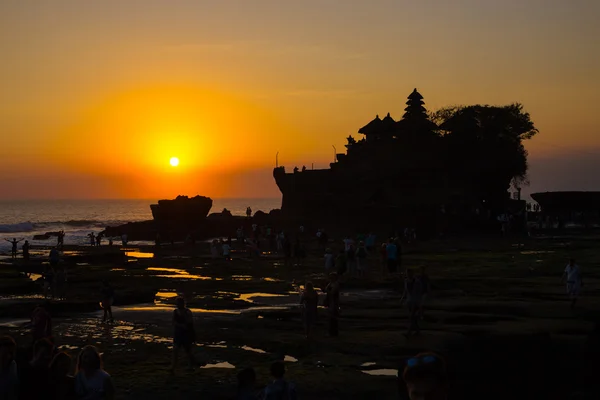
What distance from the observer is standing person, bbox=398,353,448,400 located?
383cm

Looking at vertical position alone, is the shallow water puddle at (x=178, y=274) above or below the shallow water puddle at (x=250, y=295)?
above

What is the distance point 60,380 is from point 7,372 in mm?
559

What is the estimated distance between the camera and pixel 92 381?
7.98 meters

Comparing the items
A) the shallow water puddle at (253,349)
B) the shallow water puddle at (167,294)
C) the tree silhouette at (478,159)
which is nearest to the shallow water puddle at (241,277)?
the shallow water puddle at (167,294)

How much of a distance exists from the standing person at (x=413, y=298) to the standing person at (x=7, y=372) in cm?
1172

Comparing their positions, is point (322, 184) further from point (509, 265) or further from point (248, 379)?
point (248, 379)

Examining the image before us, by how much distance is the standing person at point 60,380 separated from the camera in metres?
8.16

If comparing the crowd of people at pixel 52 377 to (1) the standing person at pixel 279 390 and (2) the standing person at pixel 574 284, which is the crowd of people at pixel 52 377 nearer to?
(1) the standing person at pixel 279 390

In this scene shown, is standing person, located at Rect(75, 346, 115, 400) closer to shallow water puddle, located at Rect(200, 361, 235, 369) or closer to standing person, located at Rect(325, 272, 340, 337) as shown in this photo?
shallow water puddle, located at Rect(200, 361, 235, 369)

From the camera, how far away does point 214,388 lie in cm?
1381

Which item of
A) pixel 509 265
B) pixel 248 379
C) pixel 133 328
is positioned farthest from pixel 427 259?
pixel 248 379

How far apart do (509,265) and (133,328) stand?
766 inches

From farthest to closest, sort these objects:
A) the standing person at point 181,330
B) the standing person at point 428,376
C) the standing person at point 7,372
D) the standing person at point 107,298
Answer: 1. the standing person at point 107,298
2. the standing person at point 181,330
3. the standing person at point 7,372
4. the standing person at point 428,376

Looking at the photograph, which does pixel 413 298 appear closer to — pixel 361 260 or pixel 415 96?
Answer: pixel 361 260
